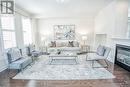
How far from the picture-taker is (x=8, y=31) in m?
4.36

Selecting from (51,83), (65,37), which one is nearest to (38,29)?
(65,37)

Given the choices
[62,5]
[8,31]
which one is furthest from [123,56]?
[8,31]

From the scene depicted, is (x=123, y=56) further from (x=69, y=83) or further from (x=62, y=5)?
(x=62, y=5)

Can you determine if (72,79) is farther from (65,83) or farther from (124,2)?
(124,2)

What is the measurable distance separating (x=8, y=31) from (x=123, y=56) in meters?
5.01

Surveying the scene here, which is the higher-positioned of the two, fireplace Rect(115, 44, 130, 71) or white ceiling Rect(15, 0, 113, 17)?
white ceiling Rect(15, 0, 113, 17)

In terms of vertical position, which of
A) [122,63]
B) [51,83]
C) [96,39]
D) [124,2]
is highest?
[124,2]

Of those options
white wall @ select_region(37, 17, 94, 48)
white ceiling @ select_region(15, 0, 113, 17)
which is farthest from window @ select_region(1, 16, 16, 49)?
A: white wall @ select_region(37, 17, 94, 48)

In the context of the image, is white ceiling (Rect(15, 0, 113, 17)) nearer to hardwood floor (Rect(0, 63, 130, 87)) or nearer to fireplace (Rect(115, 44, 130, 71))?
fireplace (Rect(115, 44, 130, 71))

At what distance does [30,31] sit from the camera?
7.09 m

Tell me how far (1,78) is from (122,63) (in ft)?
14.5

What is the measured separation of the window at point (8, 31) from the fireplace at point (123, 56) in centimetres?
481

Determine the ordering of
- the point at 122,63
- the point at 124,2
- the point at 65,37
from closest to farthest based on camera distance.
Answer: the point at 122,63
the point at 124,2
the point at 65,37

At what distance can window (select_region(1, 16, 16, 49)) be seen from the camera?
4.09 metres
